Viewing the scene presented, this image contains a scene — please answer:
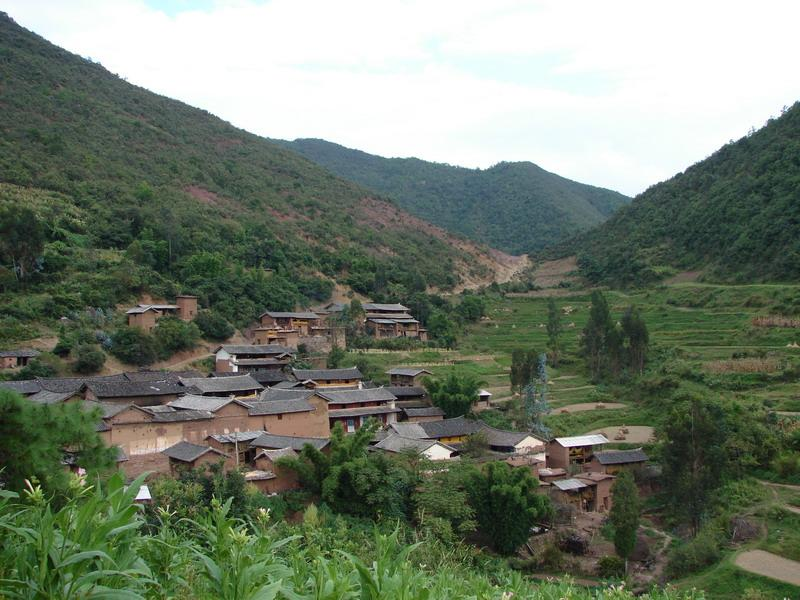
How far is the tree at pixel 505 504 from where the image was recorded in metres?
18.8

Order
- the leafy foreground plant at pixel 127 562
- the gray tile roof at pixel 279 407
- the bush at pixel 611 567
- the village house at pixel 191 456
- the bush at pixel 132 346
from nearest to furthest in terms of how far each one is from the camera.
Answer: the leafy foreground plant at pixel 127 562, the bush at pixel 611 567, the village house at pixel 191 456, the gray tile roof at pixel 279 407, the bush at pixel 132 346

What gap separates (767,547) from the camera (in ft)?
54.4

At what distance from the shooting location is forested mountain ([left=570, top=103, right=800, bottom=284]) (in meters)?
40.0

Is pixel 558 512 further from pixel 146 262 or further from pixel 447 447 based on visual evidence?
pixel 146 262

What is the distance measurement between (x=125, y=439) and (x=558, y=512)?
538 inches

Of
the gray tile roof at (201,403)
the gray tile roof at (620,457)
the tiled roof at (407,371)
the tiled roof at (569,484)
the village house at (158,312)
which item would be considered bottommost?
the tiled roof at (569,484)

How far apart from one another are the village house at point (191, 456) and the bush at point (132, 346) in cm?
969

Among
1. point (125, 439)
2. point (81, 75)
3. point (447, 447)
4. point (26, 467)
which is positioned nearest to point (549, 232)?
point (81, 75)

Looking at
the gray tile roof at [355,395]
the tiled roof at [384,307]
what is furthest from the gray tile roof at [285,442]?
the tiled roof at [384,307]

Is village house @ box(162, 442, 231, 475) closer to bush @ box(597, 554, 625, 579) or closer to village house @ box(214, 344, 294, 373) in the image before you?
village house @ box(214, 344, 294, 373)

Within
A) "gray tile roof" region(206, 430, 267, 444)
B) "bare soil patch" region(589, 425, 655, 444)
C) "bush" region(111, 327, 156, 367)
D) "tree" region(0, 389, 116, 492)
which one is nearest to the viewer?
"tree" region(0, 389, 116, 492)

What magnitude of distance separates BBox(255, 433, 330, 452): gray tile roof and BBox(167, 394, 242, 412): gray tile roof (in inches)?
73.4

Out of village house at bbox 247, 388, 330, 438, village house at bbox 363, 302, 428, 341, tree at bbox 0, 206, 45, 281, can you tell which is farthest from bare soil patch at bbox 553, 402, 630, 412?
tree at bbox 0, 206, 45, 281

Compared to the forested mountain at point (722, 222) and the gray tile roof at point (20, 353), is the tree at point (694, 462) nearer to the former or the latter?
the forested mountain at point (722, 222)
